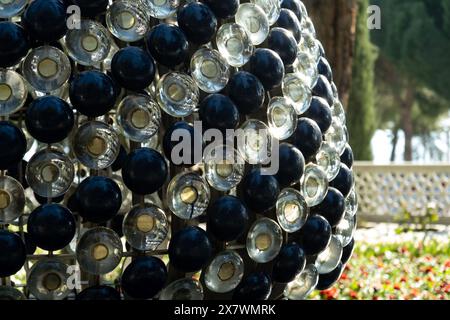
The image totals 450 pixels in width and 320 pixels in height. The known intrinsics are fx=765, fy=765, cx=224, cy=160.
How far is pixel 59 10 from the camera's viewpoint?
268 cm

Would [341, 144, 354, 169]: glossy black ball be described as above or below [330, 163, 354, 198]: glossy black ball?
above

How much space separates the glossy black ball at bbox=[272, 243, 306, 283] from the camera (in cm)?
303

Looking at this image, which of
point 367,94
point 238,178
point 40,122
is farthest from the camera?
point 367,94

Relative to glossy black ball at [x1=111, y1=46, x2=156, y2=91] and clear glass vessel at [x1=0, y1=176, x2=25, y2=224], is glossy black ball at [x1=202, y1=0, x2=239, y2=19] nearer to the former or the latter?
glossy black ball at [x1=111, y1=46, x2=156, y2=91]

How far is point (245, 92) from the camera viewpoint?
287 cm

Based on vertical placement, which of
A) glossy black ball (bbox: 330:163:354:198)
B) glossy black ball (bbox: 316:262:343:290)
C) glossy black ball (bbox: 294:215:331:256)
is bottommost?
glossy black ball (bbox: 316:262:343:290)

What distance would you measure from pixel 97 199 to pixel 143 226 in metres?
0.19

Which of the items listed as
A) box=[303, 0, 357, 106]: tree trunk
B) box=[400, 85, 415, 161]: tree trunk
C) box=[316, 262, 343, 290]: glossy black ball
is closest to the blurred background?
box=[303, 0, 357, 106]: tree trunk

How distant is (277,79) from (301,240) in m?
0.67

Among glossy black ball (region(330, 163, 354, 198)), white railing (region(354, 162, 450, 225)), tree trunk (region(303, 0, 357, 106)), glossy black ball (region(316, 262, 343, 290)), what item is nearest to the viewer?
glossy black ball (region(330, 163, 354, 198))

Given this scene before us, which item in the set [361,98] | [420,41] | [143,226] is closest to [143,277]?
[143,226]

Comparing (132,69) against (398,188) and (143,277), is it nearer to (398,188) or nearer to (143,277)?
(143,277)
